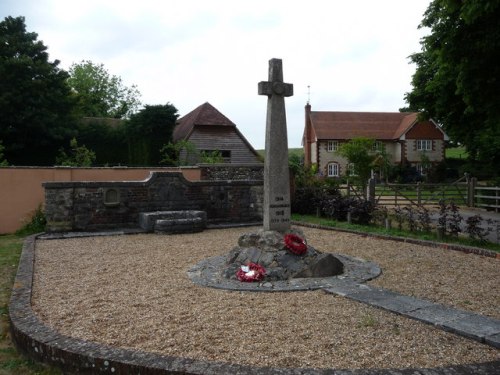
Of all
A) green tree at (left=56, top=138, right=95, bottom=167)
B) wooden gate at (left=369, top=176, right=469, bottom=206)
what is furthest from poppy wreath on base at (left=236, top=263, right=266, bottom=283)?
green tree at (left=56, top=138, right=95, bottom=167)

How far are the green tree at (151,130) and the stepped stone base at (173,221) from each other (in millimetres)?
19294

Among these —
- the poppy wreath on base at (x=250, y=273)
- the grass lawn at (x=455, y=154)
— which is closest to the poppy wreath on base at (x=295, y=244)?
the poppy wreath on base at (x=250, y=273)

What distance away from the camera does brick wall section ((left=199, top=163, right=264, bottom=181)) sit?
54.3ft

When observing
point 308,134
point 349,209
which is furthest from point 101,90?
point 349,209

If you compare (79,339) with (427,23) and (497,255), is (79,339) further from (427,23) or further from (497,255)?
(427,23)

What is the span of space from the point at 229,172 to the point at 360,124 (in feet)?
107

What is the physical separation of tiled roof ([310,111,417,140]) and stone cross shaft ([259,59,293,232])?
37276 mm

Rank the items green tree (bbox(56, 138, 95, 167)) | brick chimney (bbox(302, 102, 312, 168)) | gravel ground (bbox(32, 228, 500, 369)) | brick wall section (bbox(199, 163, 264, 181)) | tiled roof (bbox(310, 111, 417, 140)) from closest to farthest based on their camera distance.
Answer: gravel ground (bbox(32, 228, 500, 369)) < brick wall section (bbox(199, 163, 264, 181)) < green tree (bbox(56, 138, 95, 167)) < tiled roof (bbox(310, 111, 417, 140)) < brick chimney (bbox(302, 102, 312, 168))

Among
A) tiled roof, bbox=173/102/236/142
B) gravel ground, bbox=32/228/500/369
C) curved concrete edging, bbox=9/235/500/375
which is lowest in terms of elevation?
gravel ground, bbox=32/228/500/369

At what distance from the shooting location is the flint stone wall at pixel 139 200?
12461 mm

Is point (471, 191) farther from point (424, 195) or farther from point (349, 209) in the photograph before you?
point (349, 209)

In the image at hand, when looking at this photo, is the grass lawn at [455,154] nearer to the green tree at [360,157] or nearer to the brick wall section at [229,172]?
the green tree at [360,157]

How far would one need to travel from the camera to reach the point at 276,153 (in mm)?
7730

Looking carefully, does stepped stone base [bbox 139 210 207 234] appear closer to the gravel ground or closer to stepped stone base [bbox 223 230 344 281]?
the gravel ground
